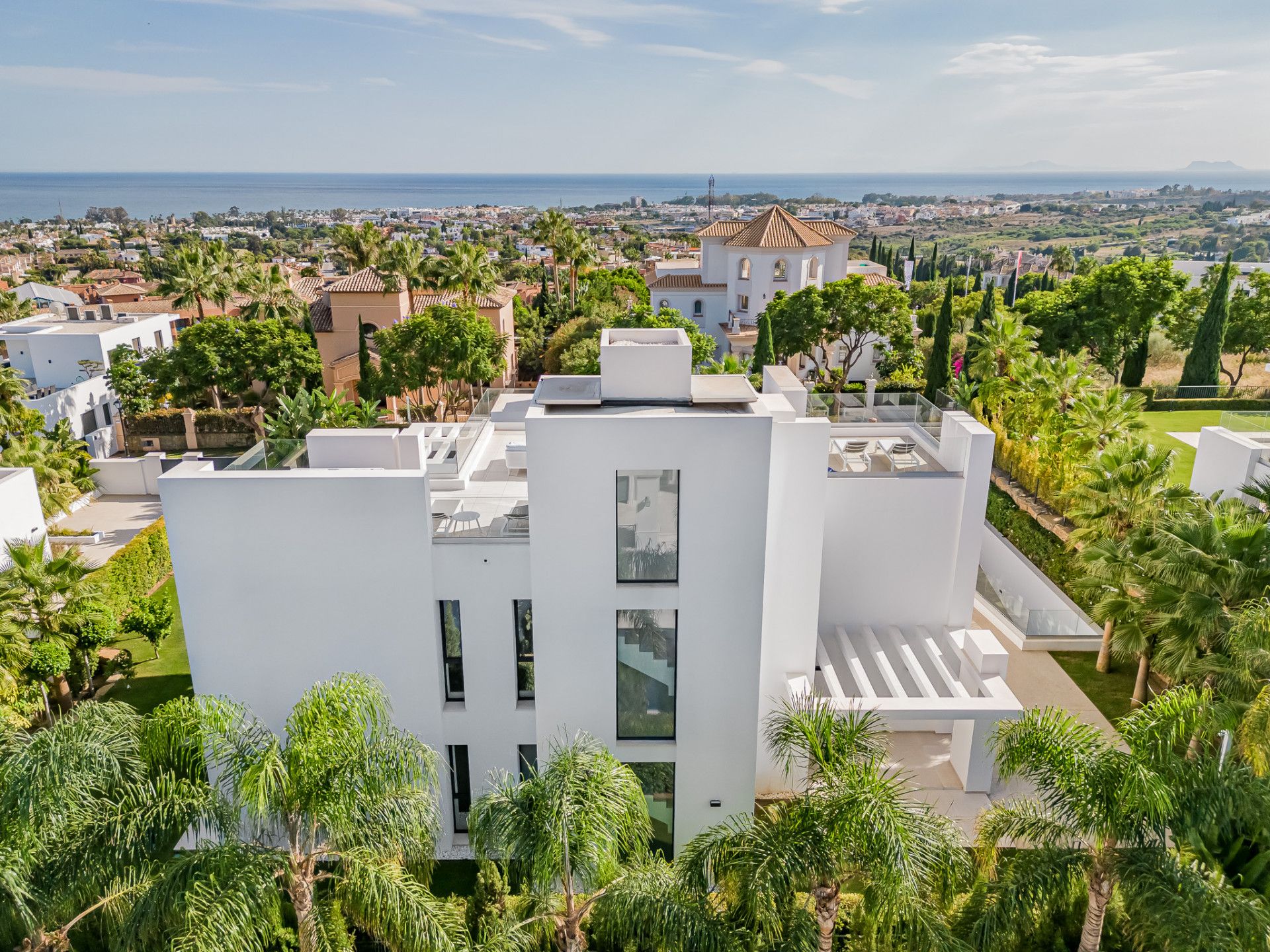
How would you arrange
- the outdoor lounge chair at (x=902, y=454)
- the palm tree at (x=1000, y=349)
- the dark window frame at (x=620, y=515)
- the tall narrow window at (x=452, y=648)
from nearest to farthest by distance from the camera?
the dark window frame at (x=620, y=515)
the tall narrow window at (x=452, y=648)
the outdoor lounge chair at (x=902, y=454)
the palm tree at (x=1000, y=349)

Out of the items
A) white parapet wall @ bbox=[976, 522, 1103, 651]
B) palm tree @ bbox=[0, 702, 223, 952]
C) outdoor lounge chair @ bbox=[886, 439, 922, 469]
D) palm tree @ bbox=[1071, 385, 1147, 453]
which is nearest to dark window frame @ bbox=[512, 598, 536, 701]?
palm tree @ bbox=[0, 702, 223, 952]

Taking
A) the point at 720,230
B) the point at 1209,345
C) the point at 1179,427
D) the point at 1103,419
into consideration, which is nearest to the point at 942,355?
the point at 1179,427

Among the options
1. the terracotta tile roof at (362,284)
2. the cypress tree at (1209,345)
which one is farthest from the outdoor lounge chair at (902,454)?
the terracotta tile roof at (362,284)

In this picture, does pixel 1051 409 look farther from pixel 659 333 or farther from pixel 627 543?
pixel 627 543

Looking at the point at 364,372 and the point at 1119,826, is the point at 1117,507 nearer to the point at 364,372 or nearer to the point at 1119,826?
the point at 1119,826

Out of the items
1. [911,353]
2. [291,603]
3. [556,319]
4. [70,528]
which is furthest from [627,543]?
[556,319]

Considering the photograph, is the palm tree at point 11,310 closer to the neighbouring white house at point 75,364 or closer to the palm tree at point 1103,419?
the neighbouring white house at point 75,364
